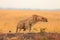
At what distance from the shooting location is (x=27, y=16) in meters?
1.95

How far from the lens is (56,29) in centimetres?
192

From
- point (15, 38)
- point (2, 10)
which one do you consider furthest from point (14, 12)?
Answer: point (15, 38)

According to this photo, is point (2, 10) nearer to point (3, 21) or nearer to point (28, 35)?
point (3, 21)

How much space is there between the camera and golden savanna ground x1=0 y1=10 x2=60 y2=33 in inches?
75.5

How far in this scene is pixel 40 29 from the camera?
1.93 m

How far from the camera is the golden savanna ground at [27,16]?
1.92m

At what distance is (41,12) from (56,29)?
27 cm

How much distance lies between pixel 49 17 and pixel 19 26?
14.7 inches

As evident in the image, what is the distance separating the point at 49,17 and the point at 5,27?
53 cm

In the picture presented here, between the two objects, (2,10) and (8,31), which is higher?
(2,10)

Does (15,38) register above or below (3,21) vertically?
below
